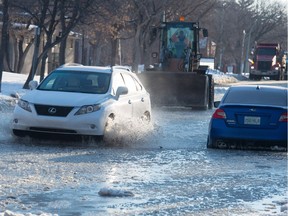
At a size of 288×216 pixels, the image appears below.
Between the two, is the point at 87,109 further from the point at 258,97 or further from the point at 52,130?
the point at 258,97

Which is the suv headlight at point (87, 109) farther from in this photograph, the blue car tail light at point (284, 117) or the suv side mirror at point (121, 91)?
the blue car tail light at point (284, 117)

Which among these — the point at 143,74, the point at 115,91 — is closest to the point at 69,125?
the point at 115,91

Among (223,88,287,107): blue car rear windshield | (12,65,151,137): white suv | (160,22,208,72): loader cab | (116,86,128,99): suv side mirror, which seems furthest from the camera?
(160,22,208,72): loader cab

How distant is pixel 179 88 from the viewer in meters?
27.6

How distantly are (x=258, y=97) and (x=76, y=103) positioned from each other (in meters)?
3.51

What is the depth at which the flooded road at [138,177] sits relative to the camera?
9016 millimetres

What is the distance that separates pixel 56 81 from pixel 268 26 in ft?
274

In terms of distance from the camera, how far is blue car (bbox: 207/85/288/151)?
15.0 metres

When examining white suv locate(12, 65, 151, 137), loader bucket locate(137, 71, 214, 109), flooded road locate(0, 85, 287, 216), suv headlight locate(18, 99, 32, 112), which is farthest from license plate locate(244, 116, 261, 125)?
loader bucket locate(137, 71, 214, 109)

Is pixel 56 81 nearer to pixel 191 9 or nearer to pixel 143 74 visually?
pixel 143 74

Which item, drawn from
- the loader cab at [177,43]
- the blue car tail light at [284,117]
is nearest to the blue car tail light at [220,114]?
the blue car tail light at [284,117]

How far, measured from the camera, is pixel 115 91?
15.9m

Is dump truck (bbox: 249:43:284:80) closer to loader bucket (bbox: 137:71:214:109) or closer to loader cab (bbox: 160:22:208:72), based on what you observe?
loader cab (bbox: 160:22:208:72)

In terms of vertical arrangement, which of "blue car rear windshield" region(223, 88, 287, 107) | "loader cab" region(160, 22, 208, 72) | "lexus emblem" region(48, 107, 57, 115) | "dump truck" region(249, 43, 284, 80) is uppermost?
"loader cab" region(160, 22, 208, 72)
